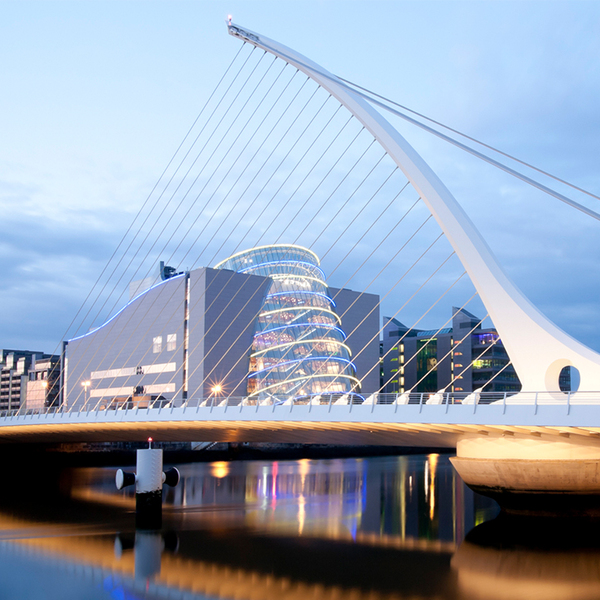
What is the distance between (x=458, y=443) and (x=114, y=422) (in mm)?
14231

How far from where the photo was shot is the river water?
15180 mm

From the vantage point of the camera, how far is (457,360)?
9431cm

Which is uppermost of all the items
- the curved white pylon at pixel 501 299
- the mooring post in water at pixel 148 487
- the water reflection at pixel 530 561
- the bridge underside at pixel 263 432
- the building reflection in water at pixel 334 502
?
the curved white pylon at pixel 501 299

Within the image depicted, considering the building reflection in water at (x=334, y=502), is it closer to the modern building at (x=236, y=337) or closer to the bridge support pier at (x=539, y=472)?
the bridge support pier at (x=539, y=472)

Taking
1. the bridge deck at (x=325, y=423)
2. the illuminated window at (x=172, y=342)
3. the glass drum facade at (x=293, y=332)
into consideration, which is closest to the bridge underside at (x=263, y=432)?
the bridge deck at (x=325, y=423)

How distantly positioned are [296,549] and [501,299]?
9472mm

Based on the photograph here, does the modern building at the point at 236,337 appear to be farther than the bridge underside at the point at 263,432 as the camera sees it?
Yes

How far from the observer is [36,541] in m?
21.0

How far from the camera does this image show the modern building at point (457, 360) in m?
91.3

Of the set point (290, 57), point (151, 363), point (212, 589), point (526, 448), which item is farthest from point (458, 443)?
point (151, 363)

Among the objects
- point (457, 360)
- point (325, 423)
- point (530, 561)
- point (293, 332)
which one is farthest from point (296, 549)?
point (457, 360)

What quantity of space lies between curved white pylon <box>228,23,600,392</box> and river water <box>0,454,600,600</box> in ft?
15.6

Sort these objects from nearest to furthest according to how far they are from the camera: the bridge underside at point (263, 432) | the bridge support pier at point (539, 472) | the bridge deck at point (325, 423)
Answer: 1. the bridge deck at point (325, 423)
2. the bridge support pier at point (539, 472)
3. the bridge underside at point (263, 432)

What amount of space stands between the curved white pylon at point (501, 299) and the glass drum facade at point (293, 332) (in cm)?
3099
